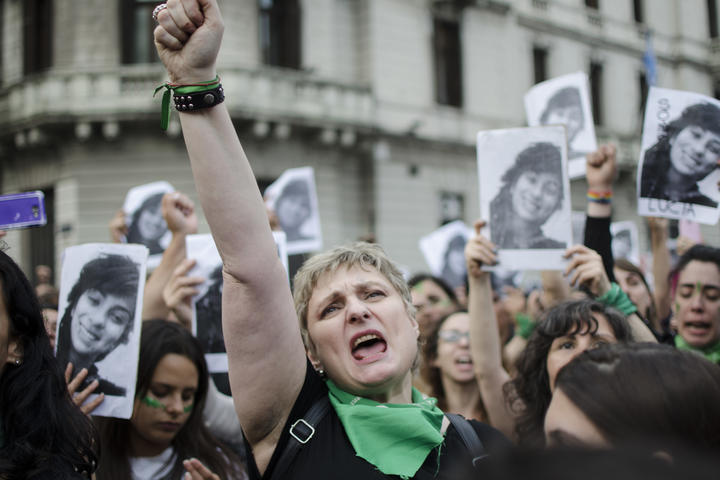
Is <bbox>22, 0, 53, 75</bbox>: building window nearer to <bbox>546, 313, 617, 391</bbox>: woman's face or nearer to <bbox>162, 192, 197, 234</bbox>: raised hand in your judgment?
<bbox>162, 192, 197, 234</bbox>: raised hand

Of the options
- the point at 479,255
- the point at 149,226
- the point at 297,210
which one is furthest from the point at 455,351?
the point at 297,210

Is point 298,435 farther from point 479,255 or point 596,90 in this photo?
point 596,90

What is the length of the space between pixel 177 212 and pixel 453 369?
1620mm

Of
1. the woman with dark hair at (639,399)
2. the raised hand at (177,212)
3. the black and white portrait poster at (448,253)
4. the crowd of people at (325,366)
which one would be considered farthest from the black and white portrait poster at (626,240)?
the woman with dark hair at (639,399)

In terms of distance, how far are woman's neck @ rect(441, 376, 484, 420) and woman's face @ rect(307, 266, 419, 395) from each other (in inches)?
65.3

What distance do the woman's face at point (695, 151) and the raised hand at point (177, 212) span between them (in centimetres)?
240

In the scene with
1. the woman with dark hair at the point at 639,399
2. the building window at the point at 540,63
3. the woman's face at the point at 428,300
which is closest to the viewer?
the woman with dark hair at the point at 639,399

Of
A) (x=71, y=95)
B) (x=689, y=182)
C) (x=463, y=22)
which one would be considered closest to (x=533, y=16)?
(x=463, y=22)

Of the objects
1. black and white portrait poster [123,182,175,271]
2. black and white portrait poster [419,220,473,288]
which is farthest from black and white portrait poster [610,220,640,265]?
black and white portrait poster [123,182,175,271]

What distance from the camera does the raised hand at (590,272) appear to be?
2.77 meters

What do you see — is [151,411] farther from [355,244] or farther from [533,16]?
[533,16]

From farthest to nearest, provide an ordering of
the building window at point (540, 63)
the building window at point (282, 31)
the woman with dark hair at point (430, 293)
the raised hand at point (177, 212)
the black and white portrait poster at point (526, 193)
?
the building window at point (540, 63) < the building window at point (282, 31) < the woman with dark hair at point (430, 293) < the raised hand at point (177, 212) < the black and white portrait poster at point (526, 193)

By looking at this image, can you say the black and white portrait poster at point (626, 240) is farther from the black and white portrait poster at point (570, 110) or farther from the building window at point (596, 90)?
the building window at point (596, 90)

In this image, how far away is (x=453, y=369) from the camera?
3707 mm
